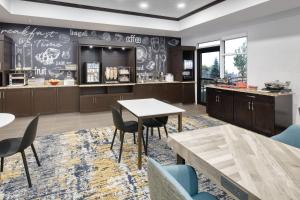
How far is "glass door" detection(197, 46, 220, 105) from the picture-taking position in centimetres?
702

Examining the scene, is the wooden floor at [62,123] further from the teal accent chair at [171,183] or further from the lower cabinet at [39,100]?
the teal accent chair at [171,183]

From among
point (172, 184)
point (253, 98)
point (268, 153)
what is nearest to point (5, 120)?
point (172, 184)

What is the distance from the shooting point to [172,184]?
3.27ft

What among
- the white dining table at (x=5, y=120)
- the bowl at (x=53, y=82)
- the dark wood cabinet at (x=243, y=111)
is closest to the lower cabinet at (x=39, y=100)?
the bowl at (x=53, y=82)

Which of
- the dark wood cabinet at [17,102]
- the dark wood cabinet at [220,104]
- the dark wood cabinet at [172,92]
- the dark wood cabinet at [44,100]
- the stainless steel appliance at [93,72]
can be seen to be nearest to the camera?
the dark wood cabinet at [220,104]

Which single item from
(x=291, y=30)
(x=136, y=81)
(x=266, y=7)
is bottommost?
(x=136, y=81)

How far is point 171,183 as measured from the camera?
1.00 metres

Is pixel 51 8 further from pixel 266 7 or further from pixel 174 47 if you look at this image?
pixel 266 7

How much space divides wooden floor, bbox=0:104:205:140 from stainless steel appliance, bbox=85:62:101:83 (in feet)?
3.47

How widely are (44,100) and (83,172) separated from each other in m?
3.99

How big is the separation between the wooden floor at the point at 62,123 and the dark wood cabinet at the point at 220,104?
2.08 ft

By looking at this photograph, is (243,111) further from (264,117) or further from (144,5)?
(144,5)

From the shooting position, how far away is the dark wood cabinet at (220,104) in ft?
17.1

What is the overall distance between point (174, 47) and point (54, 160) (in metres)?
5.94
